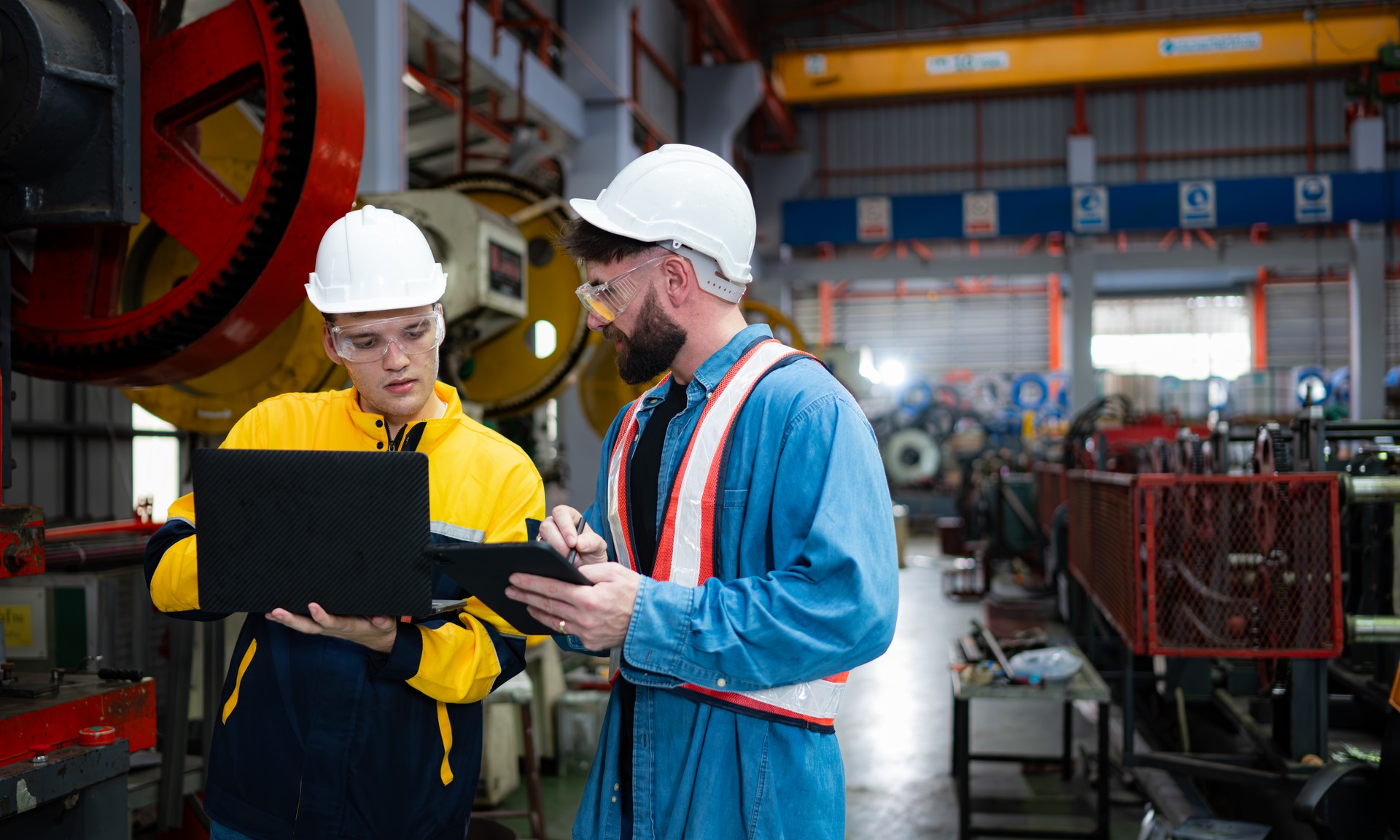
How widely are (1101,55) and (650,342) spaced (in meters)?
15.1

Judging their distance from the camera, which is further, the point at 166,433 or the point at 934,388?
the point at 934,388

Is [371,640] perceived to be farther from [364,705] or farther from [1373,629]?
[1373,629]

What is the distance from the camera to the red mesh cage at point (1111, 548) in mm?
4273

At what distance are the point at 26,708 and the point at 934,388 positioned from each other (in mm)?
19449

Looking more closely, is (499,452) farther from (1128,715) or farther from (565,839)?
(1128,715)

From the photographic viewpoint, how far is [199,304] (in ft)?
7.20

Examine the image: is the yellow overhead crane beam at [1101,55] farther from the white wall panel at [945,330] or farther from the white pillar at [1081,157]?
the white wall panel at [945,330]

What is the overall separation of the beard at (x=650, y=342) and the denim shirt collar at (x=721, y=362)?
51 mm

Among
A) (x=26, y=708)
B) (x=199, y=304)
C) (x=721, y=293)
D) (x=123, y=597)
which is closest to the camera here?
(x=721, y=293)

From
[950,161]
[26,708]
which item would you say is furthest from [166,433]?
[950,161]

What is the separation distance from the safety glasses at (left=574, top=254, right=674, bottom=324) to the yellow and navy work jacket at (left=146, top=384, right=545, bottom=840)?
41cm

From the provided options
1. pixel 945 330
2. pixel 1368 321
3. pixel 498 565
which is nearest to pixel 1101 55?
pixel 1368 321

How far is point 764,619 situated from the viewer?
140 centimetres

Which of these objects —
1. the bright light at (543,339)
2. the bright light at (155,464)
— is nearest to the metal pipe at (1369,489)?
the bright light at (543,339)
